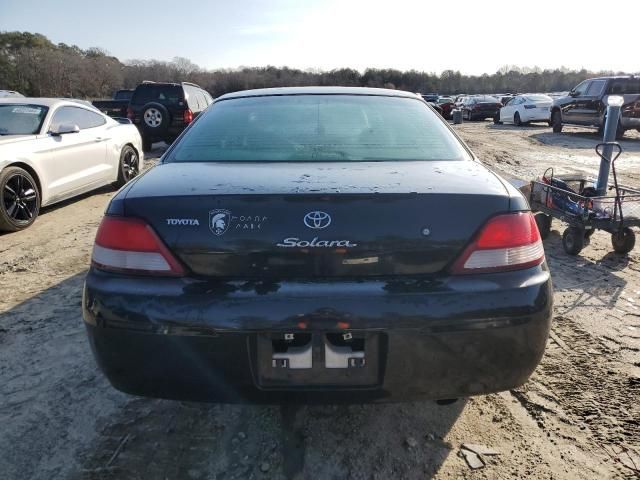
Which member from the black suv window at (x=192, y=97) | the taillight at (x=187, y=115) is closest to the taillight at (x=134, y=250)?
Result: the taillight at (x=187, y=115)

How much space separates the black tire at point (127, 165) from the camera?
301 inches

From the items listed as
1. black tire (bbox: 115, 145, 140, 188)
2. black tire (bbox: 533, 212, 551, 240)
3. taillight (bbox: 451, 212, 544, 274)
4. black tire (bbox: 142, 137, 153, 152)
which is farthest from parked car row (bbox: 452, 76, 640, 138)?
taillight (bbox: 451, 212, 544, 274)

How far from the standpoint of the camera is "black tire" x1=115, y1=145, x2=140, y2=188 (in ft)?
25.1

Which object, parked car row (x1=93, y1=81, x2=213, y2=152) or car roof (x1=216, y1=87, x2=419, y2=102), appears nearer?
car roof (x1=216, y1=87, x2=419, y2=102)

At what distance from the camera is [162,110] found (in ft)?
38.8

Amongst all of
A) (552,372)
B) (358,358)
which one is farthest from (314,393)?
(552,372)

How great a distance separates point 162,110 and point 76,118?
5.20 meters

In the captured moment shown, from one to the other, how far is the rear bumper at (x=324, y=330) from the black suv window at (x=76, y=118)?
18.0 feet

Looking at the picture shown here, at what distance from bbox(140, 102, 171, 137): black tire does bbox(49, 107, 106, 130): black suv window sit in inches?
174

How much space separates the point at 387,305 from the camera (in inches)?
67.1

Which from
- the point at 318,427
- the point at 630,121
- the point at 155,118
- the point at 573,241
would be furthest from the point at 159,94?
the point at 630,121

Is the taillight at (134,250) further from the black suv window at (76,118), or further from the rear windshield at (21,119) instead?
the black suv window at (76,118)

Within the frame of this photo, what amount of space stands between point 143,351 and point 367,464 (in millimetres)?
1010

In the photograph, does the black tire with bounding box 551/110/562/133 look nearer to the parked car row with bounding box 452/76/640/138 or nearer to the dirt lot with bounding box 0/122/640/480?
the parked car row with bounding box 452/76/640/138
